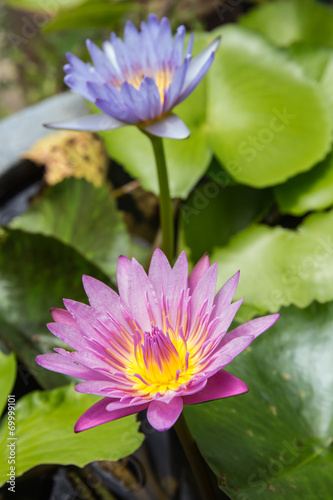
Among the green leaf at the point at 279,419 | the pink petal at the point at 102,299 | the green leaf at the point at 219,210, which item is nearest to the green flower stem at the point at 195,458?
the green leaf at the point at 279,419

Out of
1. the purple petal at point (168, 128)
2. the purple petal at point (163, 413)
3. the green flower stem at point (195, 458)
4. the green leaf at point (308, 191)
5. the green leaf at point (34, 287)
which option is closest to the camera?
the purple petal at point (163, 413)

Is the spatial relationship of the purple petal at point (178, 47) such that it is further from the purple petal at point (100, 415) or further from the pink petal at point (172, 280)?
the purple petal at point (100, 415)

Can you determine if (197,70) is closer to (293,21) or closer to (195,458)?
(195,458)

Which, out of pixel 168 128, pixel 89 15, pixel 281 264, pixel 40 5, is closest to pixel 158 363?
pixel 168 128

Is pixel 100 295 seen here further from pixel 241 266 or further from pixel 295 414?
pixel 241 266

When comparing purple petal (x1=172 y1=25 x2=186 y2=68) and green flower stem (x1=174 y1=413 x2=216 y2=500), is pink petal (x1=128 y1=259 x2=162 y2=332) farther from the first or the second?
purple petal (x1=172 y1=25 x2=186 y2=68)

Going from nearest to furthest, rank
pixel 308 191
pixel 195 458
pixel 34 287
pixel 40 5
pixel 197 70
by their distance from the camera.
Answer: pixel 195 458 → pixel 197 70 → pixel 34 287 → pixel 308 191 → pixel 40 5

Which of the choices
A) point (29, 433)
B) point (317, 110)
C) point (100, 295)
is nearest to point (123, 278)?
point (100, 295)
